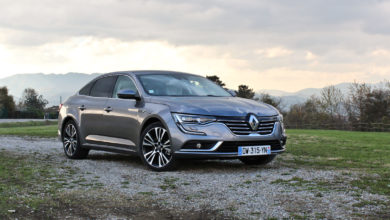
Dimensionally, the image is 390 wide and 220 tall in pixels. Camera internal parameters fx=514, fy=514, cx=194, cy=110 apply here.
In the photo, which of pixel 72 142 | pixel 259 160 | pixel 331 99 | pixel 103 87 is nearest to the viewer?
pixel 259 160

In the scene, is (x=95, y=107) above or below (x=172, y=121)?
above

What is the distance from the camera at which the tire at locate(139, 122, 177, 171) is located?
8266 mm

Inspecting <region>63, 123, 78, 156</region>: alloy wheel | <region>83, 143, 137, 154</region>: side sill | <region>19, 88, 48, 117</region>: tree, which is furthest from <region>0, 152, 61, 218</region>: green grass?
<region>19, 88, 48, 117</region>: tree

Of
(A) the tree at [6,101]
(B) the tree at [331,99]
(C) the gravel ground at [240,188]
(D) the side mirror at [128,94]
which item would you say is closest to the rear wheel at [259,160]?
(C) the gravel ground at [240,188]

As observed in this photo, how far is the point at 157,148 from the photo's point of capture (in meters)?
8.42

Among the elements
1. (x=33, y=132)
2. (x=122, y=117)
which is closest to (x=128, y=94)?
(x=122, y=117)

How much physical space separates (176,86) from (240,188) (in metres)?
3.07

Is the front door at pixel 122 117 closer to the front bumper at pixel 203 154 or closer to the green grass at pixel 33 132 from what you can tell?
the front bumper at pixel 203 154

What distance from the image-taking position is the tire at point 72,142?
10572mm

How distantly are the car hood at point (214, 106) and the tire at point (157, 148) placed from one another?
0.43 m

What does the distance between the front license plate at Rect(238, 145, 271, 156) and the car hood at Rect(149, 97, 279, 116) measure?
0.54 meters

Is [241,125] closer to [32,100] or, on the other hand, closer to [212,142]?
[212,142]

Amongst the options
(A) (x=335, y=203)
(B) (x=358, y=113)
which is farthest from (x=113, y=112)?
(B) (x=358, y=113)

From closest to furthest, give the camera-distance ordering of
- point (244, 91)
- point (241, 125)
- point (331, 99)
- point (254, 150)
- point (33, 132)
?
point (241, 125)
point (254, 150)
point (33, 132)
point (331, 99)
point (244, 91)
